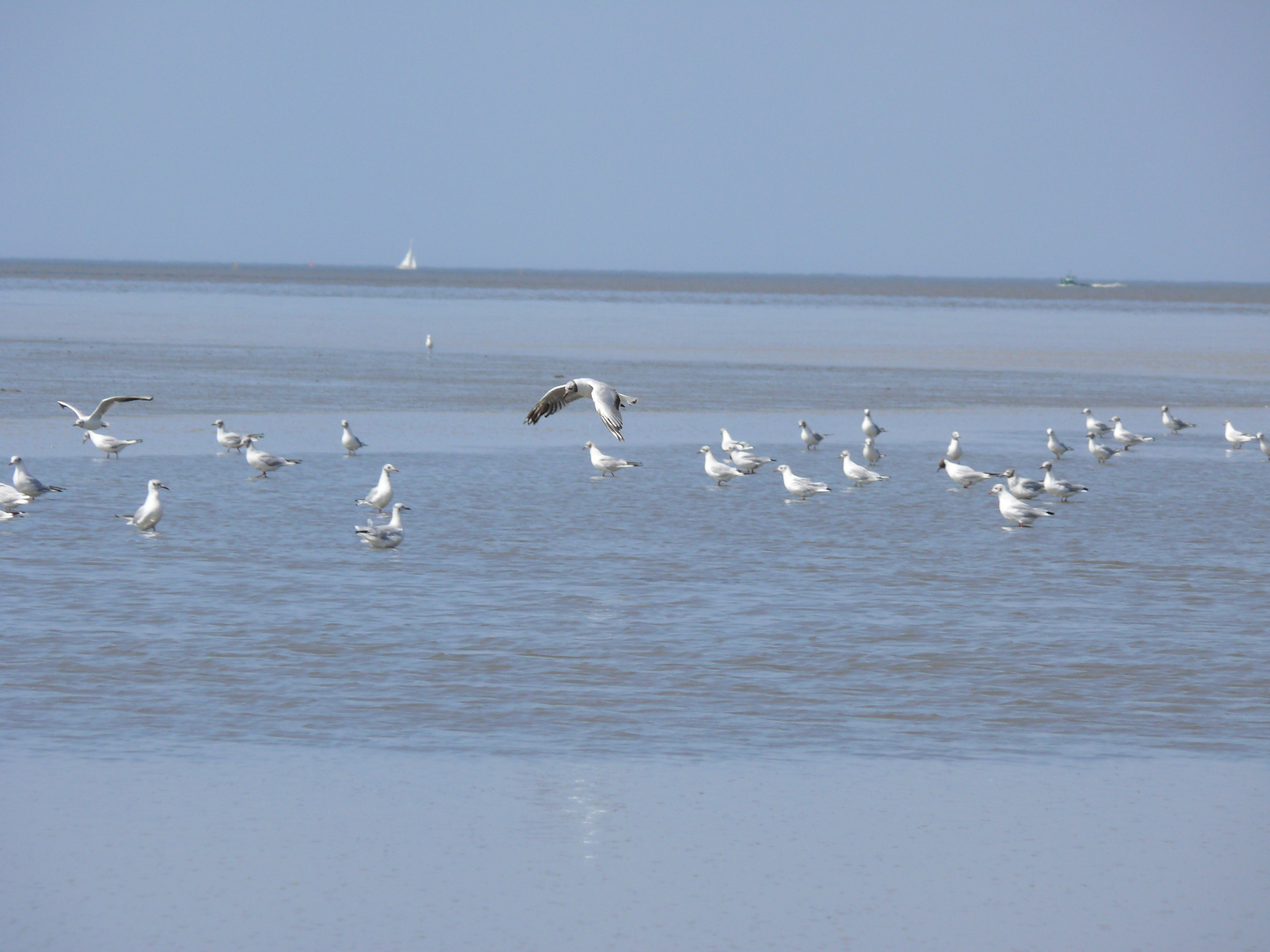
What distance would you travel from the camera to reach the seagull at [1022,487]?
1977 centimetres

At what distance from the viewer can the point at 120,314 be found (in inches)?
2645

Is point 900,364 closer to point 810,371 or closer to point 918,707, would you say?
point 810,371

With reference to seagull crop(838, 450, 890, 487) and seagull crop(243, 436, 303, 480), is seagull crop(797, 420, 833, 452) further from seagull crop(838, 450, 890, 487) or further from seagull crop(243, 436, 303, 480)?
seagull crop(243, 436, 303, 480)

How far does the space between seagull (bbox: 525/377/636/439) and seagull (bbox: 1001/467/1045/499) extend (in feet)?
23.6

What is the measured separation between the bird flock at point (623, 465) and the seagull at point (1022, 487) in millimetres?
11

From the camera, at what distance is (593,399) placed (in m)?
13.6

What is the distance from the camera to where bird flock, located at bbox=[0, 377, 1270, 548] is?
563 inches

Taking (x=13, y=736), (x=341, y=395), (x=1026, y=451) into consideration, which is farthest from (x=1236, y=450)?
(x=13, y=736)

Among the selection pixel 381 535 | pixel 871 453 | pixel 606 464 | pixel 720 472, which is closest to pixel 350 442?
pixel 606 464

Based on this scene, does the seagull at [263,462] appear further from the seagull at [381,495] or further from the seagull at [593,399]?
the seagull at [593,399]

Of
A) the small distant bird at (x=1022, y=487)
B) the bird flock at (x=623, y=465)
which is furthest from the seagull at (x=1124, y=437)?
the small distant bird at (x=1022, y=487)

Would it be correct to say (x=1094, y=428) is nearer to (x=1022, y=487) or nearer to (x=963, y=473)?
(x=963, y=473)

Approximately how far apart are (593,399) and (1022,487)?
8014 millimetres

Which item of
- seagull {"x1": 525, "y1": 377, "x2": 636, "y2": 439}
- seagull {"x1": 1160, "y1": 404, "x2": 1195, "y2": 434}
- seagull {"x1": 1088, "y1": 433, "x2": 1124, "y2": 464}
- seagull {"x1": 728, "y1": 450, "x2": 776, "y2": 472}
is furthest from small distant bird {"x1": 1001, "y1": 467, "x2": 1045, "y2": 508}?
seagull {"x1": 1160, "y1": 404, "x2": 1195, "y2": 434}
